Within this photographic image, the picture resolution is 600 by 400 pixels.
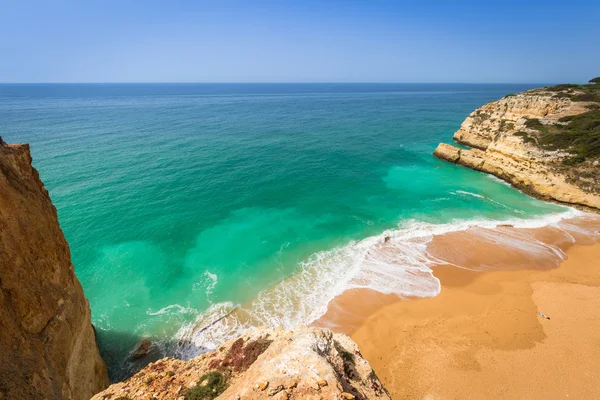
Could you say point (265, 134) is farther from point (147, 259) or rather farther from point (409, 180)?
point (147, 259)

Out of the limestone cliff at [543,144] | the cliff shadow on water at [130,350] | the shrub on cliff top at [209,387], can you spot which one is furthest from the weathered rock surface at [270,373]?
the limestone cliff at [543,144]

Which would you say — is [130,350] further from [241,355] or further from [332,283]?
[332,283]

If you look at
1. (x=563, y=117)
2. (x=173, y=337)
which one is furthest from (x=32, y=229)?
(x=563, y=117)

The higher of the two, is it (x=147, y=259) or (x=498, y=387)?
(x=147, y=259)

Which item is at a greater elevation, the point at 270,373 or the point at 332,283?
the point at 270,373

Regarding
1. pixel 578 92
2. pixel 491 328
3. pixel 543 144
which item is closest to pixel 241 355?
pixel 491 328

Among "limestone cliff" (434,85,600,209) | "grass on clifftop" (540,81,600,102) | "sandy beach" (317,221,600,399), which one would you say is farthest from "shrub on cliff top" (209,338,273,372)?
"grass on clifftop" (540,81,600,102)

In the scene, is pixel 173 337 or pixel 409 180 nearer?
pixel 173 337
